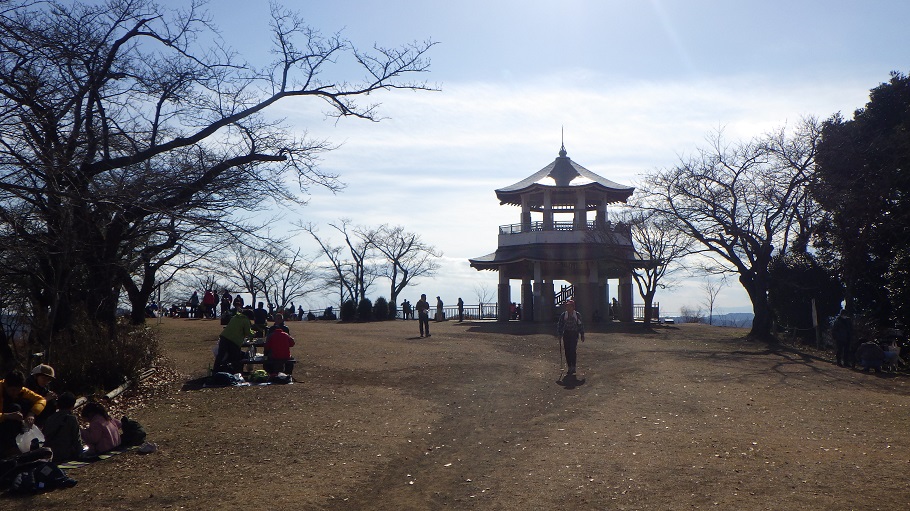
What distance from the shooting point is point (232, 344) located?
1580cm

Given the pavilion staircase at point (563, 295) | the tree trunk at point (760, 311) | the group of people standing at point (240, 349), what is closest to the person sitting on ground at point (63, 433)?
the group of people standing at point (240, 349)

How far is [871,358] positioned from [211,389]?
52.7ft

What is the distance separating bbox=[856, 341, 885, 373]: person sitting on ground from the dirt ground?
2.42 feet

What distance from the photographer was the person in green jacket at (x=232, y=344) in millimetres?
15695

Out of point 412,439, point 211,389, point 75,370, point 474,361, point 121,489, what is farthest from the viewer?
point 474,361

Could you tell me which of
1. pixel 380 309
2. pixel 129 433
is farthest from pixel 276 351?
pixel 380 309

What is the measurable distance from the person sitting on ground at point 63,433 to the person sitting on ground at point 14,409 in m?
0.22

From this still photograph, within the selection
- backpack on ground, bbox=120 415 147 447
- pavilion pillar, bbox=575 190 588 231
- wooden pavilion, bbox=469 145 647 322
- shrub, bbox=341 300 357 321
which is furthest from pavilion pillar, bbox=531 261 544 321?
backpack on ground, bbox=120 415 147 447

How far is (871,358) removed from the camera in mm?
20266

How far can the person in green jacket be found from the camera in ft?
51.5

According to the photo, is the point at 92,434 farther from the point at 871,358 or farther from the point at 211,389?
the point at 871,358

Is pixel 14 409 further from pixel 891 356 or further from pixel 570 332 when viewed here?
pixel 891 356

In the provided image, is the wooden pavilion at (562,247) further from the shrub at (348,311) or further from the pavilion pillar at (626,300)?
the shrub at (348,311)

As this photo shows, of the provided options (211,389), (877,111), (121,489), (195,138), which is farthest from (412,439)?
(877,111)
